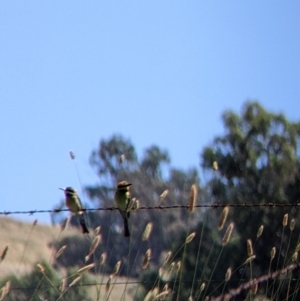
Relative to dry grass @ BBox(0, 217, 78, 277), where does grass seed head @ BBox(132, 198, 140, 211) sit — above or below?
above

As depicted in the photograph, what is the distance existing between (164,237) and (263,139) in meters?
8.77

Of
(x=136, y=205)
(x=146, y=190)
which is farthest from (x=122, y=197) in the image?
(x=146, y=190)

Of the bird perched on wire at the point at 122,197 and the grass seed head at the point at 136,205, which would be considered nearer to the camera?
the grass seed head at the point at 136,205

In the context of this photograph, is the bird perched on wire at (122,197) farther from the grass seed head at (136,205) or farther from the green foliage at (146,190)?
the green foliage at (146,190)

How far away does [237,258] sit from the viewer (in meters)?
25.0

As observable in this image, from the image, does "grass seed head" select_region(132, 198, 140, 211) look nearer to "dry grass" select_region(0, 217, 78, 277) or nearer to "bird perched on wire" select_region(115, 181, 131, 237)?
"bird perched on wire" select_region(115, 181, 131, 237)

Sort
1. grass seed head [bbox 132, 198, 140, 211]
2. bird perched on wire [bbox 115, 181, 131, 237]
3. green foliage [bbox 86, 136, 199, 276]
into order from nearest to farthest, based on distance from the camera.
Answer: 1. grass seed head [bbox 132, 198, 140, 211]
2. bird perched on wire [bbox 115, 181, 131, 237]
3. green foliage [bbox 86, 136, 199, 276]

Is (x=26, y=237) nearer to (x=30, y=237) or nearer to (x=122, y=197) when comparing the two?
(x=30, y=237)

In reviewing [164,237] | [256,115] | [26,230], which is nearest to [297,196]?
[256,115]

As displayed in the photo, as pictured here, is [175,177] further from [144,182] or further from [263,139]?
[263,139]

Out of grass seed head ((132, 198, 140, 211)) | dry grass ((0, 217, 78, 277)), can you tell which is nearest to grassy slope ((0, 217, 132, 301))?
dry grass ((0, 217, 78, 277))

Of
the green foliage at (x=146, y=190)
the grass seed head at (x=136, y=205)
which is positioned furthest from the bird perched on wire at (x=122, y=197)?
the green foliage at (x=146, y=190)

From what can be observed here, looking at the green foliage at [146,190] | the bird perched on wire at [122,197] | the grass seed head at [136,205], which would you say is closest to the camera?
the grass seed head at [136,205]

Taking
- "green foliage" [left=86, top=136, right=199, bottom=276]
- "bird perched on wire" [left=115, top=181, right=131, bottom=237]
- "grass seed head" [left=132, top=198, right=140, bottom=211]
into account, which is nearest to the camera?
"grass seed head" [left=132, top=198, right=140, bottom=211]
